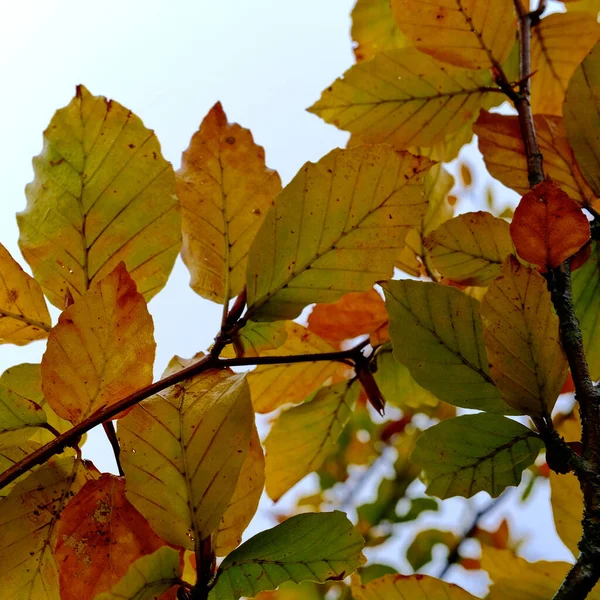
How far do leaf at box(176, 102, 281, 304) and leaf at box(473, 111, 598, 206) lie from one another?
5.4 inches

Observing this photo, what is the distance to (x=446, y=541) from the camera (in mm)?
916

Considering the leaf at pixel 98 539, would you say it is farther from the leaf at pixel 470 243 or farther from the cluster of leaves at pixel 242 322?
the leaf at pixel 470 243

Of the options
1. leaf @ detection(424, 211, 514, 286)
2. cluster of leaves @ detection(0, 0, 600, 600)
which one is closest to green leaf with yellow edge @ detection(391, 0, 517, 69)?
cluster of leaves @ detection(0, 0, 600, 600)

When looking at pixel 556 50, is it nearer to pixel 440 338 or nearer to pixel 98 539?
pixel 440 338

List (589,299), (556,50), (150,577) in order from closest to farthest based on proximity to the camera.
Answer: (150,577)
(589,299)
(556,50)

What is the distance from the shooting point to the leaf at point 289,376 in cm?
43

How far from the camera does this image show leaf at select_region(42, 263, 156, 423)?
27cm

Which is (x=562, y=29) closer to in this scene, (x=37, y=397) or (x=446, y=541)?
(x=37, y=397)

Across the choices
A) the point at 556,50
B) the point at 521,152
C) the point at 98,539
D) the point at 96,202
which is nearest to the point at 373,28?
the point at 556,50

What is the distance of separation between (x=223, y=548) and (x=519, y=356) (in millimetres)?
148

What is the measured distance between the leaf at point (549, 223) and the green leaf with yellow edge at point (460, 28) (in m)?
0.15

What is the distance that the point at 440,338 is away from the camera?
287 mm

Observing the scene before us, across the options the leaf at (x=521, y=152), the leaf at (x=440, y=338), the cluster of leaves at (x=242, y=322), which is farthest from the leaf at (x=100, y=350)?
the leaf at (x=521, y=152)

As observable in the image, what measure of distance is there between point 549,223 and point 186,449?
0.54 feet
